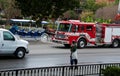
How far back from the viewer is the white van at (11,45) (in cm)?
2295

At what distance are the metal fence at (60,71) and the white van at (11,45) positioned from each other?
25.9 ft

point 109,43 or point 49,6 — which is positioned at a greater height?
point 49,6

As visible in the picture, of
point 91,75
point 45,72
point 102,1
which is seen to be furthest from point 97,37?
point 102,1

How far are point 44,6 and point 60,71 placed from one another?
26.6m

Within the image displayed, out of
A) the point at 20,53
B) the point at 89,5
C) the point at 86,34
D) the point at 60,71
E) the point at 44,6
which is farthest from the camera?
the point at 89,5

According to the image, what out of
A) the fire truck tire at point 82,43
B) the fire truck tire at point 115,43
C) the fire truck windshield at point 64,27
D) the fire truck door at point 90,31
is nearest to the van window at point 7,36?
the fire truck windshield at point 64,27

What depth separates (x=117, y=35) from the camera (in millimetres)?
36844

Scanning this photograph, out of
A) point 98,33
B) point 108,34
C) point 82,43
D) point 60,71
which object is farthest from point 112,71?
point 108,34

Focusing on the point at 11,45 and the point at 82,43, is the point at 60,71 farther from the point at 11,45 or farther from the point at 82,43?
the point at 82,43

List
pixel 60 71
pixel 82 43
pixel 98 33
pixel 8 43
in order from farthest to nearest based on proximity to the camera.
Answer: pixel 98 33, pixel 82 43, pixel 8 43, pixel 60 71

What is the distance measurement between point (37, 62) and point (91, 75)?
7139 mm

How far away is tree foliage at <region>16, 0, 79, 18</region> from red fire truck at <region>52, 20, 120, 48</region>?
648 centimetres

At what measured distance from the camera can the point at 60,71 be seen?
14.6 m

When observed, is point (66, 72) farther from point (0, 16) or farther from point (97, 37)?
point (0, 16)
